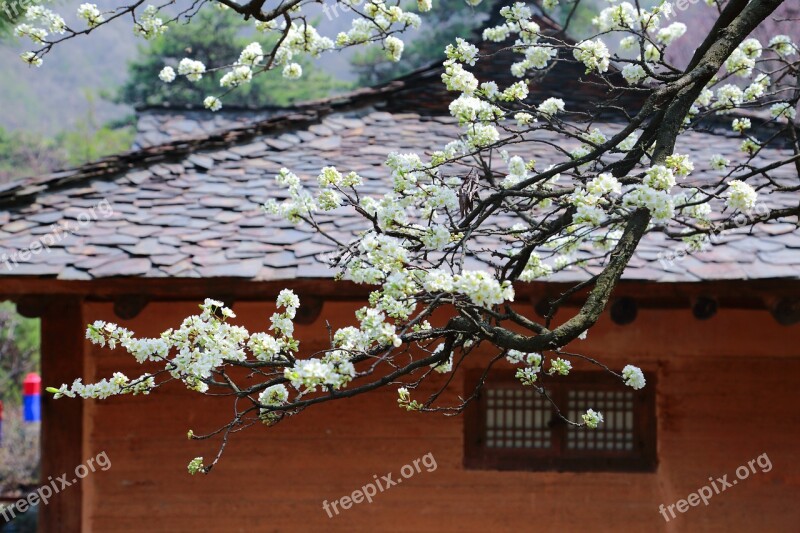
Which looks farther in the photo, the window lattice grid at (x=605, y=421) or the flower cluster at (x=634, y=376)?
the window lattice grid at (x=605, y=421)

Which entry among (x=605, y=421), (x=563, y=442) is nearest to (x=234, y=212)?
(x=563, y=442)

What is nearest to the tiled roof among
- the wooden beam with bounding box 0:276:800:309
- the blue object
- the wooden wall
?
the wooden beam with bounding box 0:276:800:309

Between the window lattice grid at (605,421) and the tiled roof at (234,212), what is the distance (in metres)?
1.00

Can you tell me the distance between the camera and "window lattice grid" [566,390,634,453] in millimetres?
5574

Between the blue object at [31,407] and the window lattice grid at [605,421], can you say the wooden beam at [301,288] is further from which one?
the blue object at [31,407]

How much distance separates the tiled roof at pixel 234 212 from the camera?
4914 mm

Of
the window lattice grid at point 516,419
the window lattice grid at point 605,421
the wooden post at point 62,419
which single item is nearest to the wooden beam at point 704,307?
the window lattice grid at point 605,421

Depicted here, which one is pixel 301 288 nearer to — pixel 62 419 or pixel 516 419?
pixel 516 419

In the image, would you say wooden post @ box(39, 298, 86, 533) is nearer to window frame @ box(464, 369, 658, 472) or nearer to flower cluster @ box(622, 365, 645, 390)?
window frame @ box(464, 369, 658, 472)

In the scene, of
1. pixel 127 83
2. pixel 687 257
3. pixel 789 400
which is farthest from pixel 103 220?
pixel 127 83

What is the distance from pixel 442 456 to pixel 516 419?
51 cm

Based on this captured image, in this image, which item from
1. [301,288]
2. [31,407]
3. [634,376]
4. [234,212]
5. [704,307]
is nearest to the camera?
[634,376]

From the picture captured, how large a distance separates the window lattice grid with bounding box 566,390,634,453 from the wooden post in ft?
9.48

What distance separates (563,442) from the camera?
18.2ft
